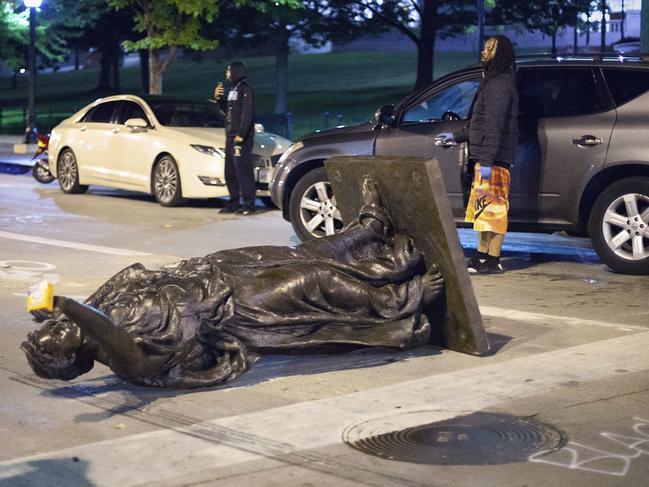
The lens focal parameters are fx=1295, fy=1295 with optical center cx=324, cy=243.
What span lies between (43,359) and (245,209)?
983cm

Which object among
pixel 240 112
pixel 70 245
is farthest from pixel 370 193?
pixel 240 112

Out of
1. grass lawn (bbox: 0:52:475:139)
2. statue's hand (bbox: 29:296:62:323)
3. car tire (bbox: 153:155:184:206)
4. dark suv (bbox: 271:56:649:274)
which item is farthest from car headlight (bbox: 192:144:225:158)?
grass lawn (bbox: 0:52:475:139)

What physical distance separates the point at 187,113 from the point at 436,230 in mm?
11124

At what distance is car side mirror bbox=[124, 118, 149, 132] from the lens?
58.5 feet

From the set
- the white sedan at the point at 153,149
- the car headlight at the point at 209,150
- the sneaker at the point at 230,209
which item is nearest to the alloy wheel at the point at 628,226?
the sneaker at the point at 230,209

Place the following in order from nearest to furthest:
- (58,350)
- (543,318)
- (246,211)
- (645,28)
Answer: (58,350) < (543,318) < (645,28) < (246,211)

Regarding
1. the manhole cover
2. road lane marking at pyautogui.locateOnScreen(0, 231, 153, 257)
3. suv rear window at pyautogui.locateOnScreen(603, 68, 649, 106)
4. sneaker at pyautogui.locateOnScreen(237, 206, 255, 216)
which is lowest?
the manhole cover

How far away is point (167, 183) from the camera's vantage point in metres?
17.3

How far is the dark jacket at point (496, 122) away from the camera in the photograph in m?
10.7

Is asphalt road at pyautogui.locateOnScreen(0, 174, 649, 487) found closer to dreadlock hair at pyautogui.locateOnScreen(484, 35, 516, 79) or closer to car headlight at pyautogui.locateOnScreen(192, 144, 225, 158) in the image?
dreadlock hair at pyautogui.locateOnScreen(484, 35, 516, 79)

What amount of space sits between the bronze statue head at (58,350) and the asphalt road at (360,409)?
23cm

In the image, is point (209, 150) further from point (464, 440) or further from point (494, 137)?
point (464, 440)

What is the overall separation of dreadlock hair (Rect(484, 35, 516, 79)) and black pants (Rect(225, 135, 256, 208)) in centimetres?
561

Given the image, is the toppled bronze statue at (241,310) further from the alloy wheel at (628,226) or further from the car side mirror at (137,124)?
the car side mirror at (137,124)
